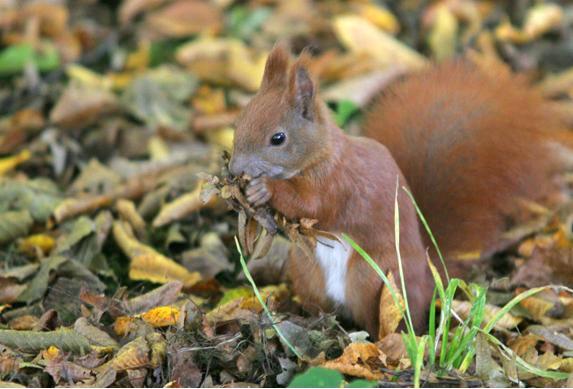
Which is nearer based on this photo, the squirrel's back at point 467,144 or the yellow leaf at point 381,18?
the squirrel's back at point 467,144

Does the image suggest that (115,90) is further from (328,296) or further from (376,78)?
(328,296)

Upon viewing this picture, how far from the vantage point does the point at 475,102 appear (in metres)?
2.81

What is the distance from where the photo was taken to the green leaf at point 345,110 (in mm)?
3570

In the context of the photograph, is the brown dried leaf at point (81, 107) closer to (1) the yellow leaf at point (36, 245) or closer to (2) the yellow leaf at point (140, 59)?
(2) the yellow leaf at point (140, 59)

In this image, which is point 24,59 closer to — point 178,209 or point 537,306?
point 178,209

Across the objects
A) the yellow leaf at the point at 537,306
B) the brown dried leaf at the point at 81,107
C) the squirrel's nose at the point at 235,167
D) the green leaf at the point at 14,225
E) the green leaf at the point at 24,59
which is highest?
the squirrel's nose at the point at 235,167

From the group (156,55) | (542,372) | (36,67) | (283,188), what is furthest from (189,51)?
(542,372)

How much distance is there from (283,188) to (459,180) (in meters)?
0.69

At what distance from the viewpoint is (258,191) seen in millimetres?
2227

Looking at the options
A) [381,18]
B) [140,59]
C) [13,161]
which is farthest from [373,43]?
[13,161]

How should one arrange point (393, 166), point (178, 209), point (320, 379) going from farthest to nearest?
point (178, 209)
point (393, 166)
point (320, 379)

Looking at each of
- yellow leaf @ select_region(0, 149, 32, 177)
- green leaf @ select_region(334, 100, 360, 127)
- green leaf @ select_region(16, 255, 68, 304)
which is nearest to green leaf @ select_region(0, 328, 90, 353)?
green leaf @ select_region(16, 255, 68, 304)

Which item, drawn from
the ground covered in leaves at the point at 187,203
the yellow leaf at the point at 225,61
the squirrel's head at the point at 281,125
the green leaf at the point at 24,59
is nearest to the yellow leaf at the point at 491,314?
the ground covered in leaves at the point at 187,203

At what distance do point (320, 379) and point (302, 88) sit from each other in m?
0.81
